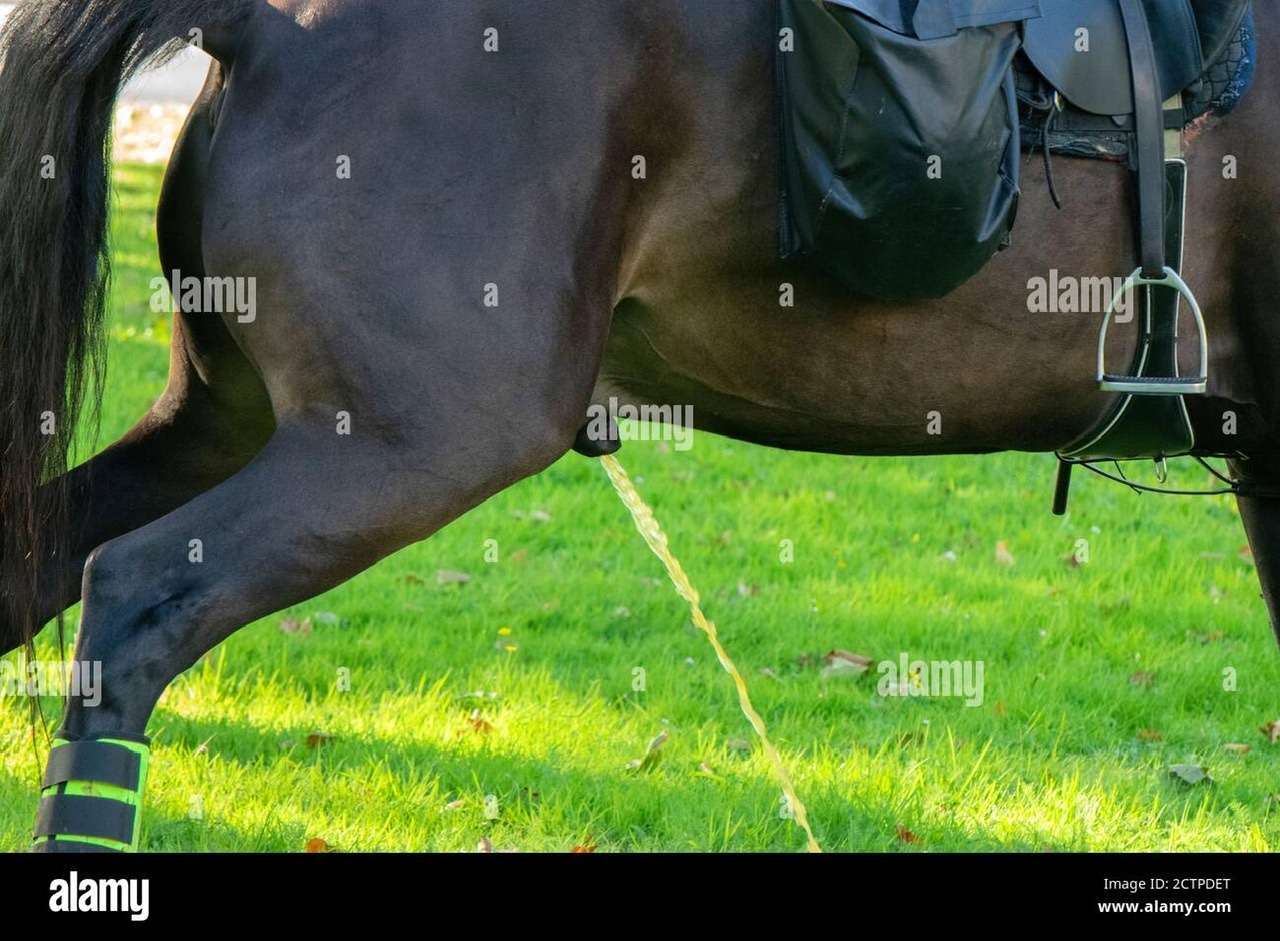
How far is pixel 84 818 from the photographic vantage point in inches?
106

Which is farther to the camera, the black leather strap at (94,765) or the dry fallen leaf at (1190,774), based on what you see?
the dry fallen leaf at (1190,774)

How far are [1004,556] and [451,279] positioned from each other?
14.0ft

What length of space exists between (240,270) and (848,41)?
49.4 inches

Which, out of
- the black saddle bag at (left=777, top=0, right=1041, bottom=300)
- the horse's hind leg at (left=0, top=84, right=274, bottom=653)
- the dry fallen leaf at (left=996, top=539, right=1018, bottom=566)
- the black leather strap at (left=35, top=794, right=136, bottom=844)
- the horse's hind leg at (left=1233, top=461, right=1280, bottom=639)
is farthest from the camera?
the dry fallen leaf at (left=996, top=539, right=1018, bottom=566)

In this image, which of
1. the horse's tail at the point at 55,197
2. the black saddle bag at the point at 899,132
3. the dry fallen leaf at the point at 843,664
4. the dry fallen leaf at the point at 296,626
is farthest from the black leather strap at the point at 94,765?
the dry fallen leaf at the point at 843,664

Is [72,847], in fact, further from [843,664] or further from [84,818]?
[843,664]

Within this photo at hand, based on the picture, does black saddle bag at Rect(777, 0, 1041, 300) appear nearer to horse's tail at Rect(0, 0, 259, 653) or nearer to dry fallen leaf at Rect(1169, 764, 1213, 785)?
horse's tail at Rect(0, 0, 259, 653)

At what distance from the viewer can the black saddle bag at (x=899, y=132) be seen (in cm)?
290

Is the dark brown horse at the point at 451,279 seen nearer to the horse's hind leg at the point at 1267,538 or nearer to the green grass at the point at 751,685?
the green grass at the point at 751,685

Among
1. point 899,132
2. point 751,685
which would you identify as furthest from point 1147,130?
point 751,685

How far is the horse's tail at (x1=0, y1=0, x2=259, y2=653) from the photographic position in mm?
2947

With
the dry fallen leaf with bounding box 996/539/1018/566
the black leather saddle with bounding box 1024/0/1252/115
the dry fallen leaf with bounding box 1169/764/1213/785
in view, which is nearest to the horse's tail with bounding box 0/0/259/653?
the black leather saddle with bounding box 1024/0/1252/115

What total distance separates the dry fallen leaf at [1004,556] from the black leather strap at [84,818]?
178 inches

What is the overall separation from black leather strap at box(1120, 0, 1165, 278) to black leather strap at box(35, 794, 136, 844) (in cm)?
231
